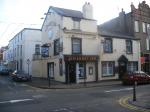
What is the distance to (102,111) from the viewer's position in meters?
9.91

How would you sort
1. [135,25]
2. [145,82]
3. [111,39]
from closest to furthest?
[145,82] → [111,39] → [135,25]

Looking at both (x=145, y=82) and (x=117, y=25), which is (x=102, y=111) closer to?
(x=145, y=82)

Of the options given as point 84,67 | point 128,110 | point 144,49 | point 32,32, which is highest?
point 32,32

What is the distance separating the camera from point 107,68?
95.9ft

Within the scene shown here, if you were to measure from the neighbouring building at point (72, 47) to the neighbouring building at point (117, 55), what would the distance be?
125cm

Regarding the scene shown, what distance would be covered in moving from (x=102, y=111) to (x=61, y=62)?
53.6ft

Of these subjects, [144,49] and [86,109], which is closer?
[86,109]

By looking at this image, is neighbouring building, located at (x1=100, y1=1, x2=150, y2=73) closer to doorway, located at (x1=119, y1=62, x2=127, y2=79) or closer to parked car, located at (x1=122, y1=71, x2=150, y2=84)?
doorway, located at (x1=119, y1=62, x2=127, y2=79)

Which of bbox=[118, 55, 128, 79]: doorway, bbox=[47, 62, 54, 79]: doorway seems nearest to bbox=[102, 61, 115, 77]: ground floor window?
bbox=[118, 55, 128, 79]: doorway

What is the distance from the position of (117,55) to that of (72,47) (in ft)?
24.3

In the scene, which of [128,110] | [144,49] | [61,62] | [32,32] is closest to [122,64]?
[144,49]

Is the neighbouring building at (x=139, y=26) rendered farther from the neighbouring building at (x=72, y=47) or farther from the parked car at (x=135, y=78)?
the parked car at (x=135, y=78)

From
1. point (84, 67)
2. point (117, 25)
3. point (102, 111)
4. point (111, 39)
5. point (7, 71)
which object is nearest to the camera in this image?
point (102, 111)

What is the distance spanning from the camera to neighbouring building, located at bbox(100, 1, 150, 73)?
34.9m
